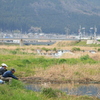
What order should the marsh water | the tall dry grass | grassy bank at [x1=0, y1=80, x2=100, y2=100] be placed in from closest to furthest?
grassy bank at [x1=0, y1=80, x2=100, y2=100], the marsh water, the tall dry grass

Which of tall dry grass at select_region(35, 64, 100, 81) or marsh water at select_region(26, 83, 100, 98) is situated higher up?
tall dry grass at select_region(35, 64, 100, 81)

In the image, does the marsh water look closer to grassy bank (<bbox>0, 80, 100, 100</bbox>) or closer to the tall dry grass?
the tall dry grass

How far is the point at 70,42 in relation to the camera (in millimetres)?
122000

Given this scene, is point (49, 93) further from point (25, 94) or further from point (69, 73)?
point (69, 73)

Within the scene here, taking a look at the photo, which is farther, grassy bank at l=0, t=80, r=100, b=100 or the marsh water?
the marsh water

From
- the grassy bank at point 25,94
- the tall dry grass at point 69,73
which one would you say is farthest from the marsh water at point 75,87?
the grassy bank at point 25,94

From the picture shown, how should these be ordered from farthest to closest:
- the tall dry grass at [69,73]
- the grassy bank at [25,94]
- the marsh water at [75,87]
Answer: the tall dry grass at [69,73], the marsh water at [75,87], the grassy bank at [25,94]

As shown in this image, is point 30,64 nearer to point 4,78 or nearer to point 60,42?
point 4,78

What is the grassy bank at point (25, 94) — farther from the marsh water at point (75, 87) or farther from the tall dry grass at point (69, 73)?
the tall dry grass at point (69, 73)

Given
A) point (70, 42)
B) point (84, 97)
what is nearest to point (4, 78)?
point (84, 97)

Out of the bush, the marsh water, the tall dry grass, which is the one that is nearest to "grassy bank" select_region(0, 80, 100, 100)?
the bush

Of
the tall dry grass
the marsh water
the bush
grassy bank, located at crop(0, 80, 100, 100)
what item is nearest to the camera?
grassy bank, located at crop(0, 80, 100, 100)

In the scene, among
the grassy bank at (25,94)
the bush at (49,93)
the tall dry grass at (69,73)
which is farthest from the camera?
the tall dry grass at (69,73)

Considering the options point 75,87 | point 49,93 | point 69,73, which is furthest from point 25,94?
point 69,73
